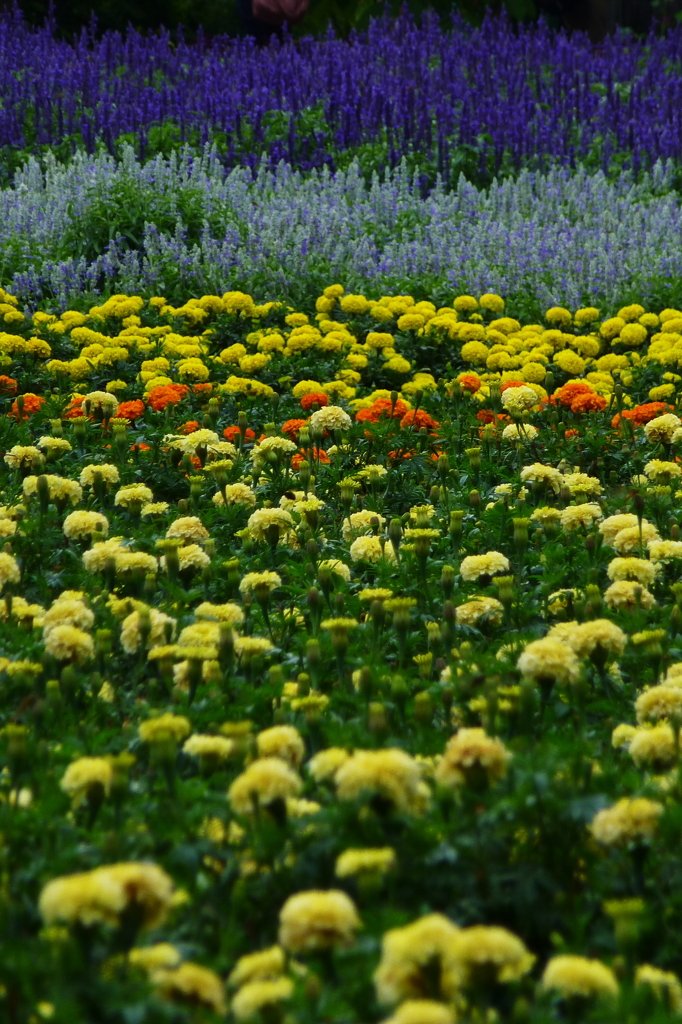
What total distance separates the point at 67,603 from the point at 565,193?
6820mm

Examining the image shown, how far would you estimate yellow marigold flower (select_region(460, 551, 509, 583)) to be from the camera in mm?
3055

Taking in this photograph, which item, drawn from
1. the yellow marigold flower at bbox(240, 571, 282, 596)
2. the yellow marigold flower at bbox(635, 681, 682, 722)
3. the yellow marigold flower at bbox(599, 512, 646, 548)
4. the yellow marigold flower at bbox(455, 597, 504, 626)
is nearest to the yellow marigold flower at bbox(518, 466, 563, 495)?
the yellow marigold flower at bbox(599, 512, 646, 548)

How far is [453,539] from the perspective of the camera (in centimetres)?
332

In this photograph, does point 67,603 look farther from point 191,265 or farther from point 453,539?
point 191,265

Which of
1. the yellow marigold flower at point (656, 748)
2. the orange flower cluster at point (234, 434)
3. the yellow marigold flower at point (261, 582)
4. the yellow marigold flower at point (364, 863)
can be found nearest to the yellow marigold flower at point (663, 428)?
the orange flower cluster at point (234, 434)

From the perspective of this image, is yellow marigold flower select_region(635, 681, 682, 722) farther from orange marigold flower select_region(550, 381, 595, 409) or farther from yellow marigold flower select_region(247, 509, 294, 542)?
orange marigold flower select_region(550, 381, 595, 409)

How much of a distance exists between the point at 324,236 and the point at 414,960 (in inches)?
252

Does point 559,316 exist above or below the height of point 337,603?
below

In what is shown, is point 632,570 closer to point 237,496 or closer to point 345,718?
point 345,718

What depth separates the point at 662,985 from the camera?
153 centimetres

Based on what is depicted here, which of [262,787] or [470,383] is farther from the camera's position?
[470,383]

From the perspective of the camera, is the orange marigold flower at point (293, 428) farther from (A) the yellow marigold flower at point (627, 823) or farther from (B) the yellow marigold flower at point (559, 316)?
(A) the yellow marigold flower at point (627, 823)

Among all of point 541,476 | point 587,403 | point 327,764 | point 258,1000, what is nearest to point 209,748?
point 327,764

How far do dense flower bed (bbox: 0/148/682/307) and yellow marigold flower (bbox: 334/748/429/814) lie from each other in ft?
17.1
